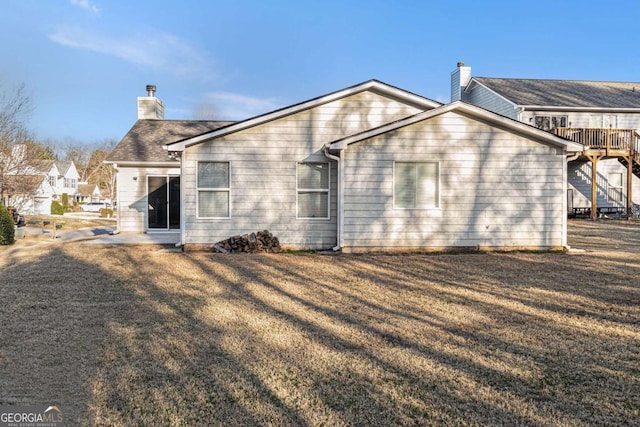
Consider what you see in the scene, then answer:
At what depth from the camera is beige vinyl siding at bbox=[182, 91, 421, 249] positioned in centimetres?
1096

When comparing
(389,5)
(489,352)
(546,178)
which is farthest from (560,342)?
(389,5)

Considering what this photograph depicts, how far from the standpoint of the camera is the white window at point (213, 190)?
1100 cm

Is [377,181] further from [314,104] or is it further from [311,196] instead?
[314,104]

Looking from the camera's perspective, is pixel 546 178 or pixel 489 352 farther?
pixel 546 178

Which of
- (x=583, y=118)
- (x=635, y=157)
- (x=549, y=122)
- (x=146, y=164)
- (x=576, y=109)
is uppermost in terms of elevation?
(x=576, y=109)

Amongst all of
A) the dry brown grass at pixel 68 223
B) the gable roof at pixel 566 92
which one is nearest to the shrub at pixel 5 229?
the dry brown grass at pixel 68 223

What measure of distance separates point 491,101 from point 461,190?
48.6ft

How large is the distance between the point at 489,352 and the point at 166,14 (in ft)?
59.2

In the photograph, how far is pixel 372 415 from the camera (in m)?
2.85

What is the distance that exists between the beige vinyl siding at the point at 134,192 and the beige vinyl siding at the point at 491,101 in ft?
52.4

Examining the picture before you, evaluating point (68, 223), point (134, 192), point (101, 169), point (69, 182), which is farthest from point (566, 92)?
point (101, 169)

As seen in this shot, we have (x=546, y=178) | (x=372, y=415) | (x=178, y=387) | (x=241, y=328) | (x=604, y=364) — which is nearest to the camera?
(x=372, y=415)

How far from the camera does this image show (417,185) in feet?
35.4

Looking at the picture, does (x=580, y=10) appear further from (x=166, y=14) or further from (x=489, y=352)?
(x=489, y=352)
